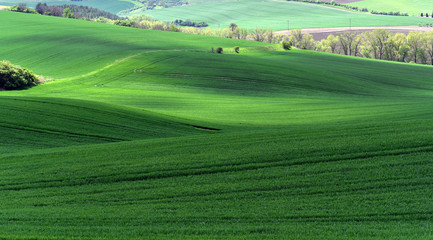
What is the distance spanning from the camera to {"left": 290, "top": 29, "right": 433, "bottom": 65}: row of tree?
9862cm

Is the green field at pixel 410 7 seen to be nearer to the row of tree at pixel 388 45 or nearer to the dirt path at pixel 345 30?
the dirt path at pixel 345 30

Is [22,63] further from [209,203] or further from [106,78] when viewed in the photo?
[209,203]

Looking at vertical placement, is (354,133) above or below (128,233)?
above

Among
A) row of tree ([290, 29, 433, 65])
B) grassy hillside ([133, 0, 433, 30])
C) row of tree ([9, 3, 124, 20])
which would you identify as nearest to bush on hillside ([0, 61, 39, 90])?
row of tree ([290, 29, 433, 65])

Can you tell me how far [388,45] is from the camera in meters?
103

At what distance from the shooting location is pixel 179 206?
1423 cm

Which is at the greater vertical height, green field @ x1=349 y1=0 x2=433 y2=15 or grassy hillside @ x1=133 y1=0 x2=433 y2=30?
green field @ x1=349 y1=0 x2=433 y2=15

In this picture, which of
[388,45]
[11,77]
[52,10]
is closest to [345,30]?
[388,45]

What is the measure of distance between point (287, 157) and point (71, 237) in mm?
9721

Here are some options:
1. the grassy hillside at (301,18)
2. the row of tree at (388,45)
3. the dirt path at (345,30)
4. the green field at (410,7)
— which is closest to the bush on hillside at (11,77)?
the row of tree at (388,45)

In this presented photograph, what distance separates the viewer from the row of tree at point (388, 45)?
98625 mm

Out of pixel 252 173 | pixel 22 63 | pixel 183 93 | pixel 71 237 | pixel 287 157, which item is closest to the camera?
pixel 71 237

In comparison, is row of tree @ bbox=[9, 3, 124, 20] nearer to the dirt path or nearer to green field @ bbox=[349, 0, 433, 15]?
the dirt path

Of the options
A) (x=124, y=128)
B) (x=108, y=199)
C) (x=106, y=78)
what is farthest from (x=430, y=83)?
(x=108, y=199)
